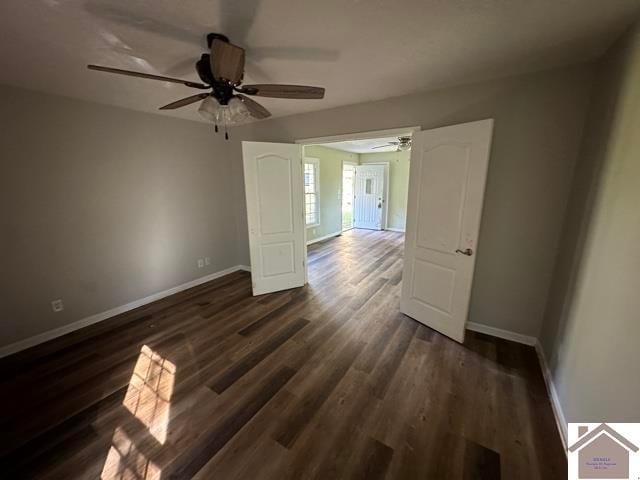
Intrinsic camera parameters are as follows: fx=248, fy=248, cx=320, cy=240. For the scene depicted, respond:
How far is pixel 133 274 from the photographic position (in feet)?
10.4

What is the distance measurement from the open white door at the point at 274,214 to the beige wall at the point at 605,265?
2.82 m

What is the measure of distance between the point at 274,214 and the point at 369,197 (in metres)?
5.17

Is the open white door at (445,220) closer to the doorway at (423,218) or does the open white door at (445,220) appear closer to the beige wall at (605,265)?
the doorway at (423,218)

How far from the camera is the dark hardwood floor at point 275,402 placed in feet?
4.63

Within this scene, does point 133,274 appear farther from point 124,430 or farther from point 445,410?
point 445,410

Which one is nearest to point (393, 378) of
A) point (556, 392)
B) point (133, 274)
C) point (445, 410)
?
point (445, 410)

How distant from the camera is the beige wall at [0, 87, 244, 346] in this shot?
231 cm

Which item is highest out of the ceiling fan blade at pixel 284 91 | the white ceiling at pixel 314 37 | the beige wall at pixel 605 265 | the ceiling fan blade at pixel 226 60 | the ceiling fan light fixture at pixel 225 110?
the white ceiling at pixel 314 37

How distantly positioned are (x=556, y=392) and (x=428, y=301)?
1.13 meters

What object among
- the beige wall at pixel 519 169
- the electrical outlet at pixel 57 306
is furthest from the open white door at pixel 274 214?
the electrical outlet at pixel 57 306

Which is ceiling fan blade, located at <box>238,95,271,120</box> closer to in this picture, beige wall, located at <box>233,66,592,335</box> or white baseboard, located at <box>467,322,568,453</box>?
beige wall, located at <box>233,66,592,335</box>

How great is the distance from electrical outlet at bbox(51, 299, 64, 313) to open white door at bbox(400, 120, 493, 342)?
12.3 feet

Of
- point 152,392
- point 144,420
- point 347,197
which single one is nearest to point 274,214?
point 152,392

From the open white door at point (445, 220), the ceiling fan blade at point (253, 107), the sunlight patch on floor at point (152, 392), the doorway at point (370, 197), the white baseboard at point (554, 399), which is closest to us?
the white baseboard at point (554, 399)
